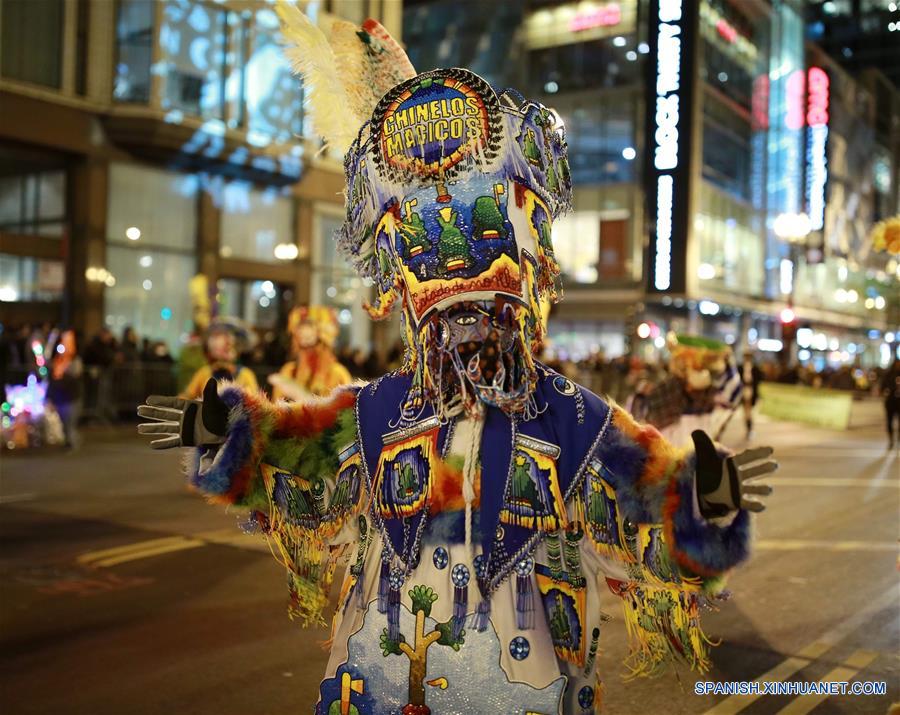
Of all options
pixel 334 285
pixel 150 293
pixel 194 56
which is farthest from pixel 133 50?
pixel 334 285

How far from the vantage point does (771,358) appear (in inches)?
2066

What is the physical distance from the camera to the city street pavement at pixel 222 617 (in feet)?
15.9

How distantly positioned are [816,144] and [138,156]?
40.7 metres

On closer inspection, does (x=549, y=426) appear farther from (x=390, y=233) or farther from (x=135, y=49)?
(x=135, y=49)

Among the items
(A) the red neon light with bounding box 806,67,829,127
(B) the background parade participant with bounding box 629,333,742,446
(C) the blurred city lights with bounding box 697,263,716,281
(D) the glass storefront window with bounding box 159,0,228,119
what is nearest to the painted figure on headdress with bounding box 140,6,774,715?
(B) the background parade participant with bounding box 629,333,742,446

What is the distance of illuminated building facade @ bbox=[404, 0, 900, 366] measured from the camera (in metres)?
40.9

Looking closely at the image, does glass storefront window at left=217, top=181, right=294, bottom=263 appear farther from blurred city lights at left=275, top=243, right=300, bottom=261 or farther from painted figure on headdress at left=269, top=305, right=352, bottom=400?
painted figure on headdress at left=269, top=305, right=352, bottom=400

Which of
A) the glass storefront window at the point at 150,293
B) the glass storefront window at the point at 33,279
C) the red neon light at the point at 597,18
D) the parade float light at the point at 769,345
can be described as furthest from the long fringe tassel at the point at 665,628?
the parade float light at the point at 769,345

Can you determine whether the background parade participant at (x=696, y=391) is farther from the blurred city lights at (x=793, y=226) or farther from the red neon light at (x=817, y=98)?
the red neon light at (x=817, y=98)

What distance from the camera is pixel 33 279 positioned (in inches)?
869

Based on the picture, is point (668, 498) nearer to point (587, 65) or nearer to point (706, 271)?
point (706, 271)

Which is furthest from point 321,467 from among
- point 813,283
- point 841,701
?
point 813,283

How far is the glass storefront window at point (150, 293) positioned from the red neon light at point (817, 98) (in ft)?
130

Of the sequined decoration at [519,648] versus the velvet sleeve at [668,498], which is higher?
the velvet sleeve at [668,498]
